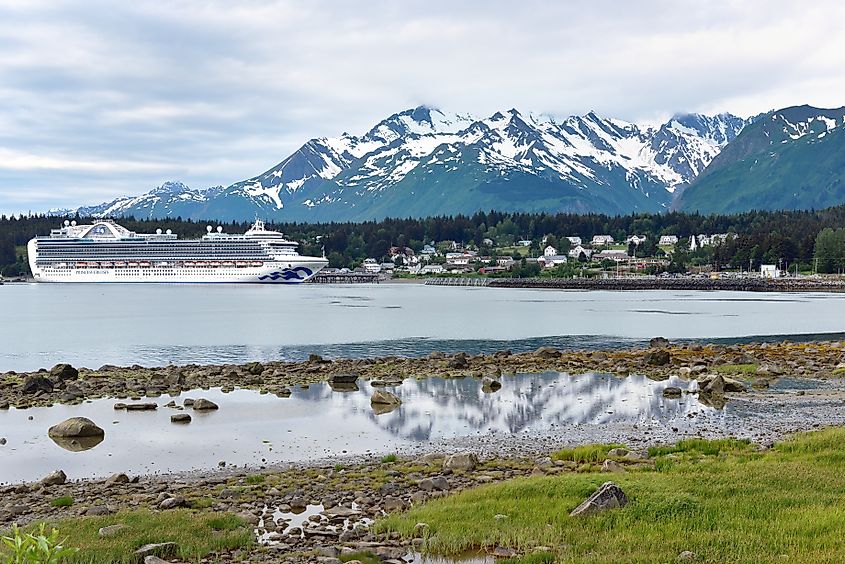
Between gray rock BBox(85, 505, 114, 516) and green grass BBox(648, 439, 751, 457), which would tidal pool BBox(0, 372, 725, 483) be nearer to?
green grass BBox(648, 439, 751, 457)

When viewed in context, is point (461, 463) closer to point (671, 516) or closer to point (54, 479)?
point (671, 516)

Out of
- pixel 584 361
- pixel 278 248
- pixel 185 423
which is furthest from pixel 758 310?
pixel 278 248

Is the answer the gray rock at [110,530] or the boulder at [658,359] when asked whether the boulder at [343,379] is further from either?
the gray rock at [110,530]

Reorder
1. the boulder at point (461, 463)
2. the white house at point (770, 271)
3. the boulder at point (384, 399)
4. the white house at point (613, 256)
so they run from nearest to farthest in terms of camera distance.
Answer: the boulder at point (461, 463)
the boulder at point (384, 399)
the white house at point (770, 271)
the white house at point (613, 256)

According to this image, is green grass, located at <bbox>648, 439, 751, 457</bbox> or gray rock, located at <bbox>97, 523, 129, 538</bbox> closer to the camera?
gray rock, located at <bbox>97, 523, 129, 538</bbox>

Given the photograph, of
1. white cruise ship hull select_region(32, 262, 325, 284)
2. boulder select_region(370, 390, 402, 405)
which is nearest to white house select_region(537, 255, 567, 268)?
white cruise ship hull select_region(32, 262, 325, 284)

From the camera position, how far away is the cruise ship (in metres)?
156

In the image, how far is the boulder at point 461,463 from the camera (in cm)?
1592

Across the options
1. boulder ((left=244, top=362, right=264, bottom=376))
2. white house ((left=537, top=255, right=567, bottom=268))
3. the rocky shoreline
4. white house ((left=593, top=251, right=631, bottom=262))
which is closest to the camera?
the rocky shoreline

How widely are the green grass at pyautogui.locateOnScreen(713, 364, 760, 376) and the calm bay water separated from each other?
15483 millimetres

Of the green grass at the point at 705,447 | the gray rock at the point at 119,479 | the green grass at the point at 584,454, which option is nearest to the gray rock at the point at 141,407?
the gray rock at the point at 119,479

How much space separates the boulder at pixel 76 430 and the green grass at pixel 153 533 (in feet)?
28.8

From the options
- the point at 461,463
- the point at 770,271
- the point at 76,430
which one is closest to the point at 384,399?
the point at 76,430

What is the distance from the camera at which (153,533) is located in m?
11.2
